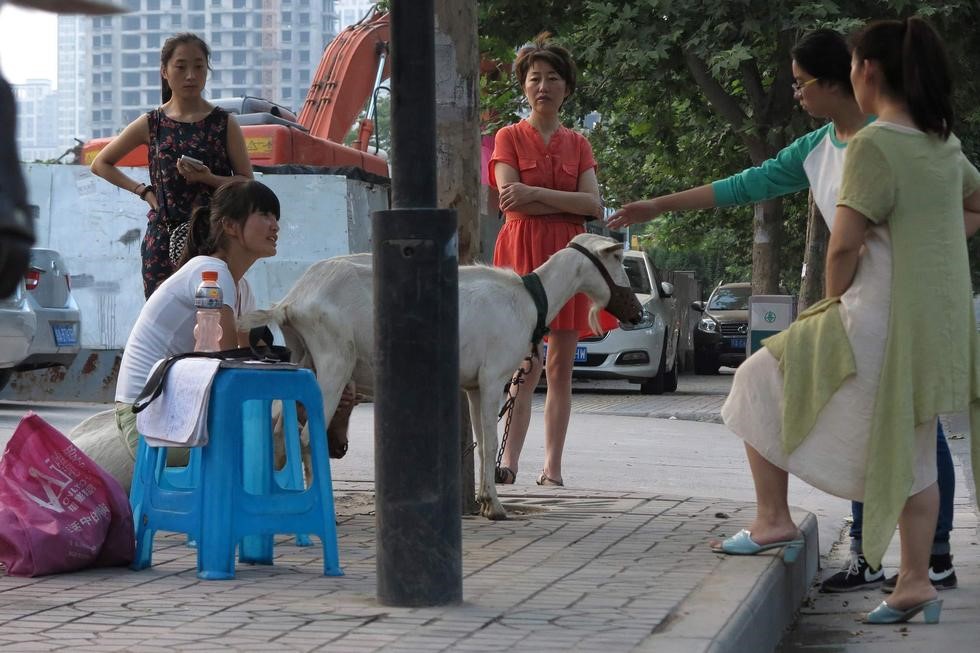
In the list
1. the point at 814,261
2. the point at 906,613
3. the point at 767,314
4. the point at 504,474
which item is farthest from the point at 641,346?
the point at 906,613

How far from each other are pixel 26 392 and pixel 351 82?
30.2 feet

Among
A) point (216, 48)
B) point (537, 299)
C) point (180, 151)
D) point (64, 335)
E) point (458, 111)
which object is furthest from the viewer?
point (216, 48)

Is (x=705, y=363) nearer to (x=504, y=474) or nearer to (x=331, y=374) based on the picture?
(x=504, y=474)

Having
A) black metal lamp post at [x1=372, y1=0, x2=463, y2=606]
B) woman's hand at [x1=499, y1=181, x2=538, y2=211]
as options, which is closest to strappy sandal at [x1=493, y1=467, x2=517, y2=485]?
woman's hand at [x1=499, y1=181, x2=538, y2=211]

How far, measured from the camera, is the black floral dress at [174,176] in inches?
282

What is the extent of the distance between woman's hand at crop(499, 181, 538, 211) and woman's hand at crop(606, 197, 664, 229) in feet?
4.38

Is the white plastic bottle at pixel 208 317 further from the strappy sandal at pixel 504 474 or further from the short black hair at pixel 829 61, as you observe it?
the strappy sandal at pixel 504 474

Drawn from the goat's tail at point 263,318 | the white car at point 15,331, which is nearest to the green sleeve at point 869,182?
the goat's tail at point 263,318

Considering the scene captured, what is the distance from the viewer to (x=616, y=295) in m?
7.46

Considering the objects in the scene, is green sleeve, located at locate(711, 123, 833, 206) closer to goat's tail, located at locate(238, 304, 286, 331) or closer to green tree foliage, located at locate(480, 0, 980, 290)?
goat's tail, located at locate(238, 304, 286, 331)

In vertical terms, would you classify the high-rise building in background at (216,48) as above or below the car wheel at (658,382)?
above

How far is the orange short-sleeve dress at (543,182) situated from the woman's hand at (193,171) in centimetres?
160

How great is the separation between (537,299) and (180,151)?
1.71 meters

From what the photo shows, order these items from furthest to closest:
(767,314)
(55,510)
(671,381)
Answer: (671,381) < (767,314) < (55,510)
